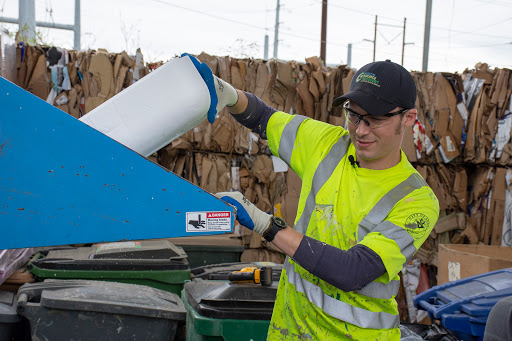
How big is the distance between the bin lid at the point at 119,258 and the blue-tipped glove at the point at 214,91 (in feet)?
5.64

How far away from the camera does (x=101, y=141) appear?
1569mm

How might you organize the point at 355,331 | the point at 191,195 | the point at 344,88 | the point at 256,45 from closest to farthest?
the point at 191,195 → the point at 355,331 → the point at 344,88 → the point at 256,45

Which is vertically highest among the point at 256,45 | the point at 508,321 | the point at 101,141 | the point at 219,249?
the point at 256,45

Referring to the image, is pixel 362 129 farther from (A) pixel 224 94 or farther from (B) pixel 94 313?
(B) pixel 94 313

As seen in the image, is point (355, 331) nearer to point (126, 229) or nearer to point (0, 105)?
point (126, 229)

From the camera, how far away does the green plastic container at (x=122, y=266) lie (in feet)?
11.4

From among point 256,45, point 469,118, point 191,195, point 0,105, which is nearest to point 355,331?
point 191,195

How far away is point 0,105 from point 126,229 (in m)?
0.50

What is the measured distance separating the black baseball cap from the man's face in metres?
0.04

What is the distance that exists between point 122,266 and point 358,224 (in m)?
2.07

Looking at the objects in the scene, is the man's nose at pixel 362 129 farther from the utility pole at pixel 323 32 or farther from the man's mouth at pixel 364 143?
the utility pole at pixel 323 32

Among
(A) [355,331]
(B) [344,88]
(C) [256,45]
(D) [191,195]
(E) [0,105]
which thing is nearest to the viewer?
(E) [0,105]

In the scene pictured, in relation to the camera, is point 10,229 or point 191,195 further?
point 191,195

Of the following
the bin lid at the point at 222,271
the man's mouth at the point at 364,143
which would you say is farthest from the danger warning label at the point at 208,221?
the bin lid at the point at 222,271
